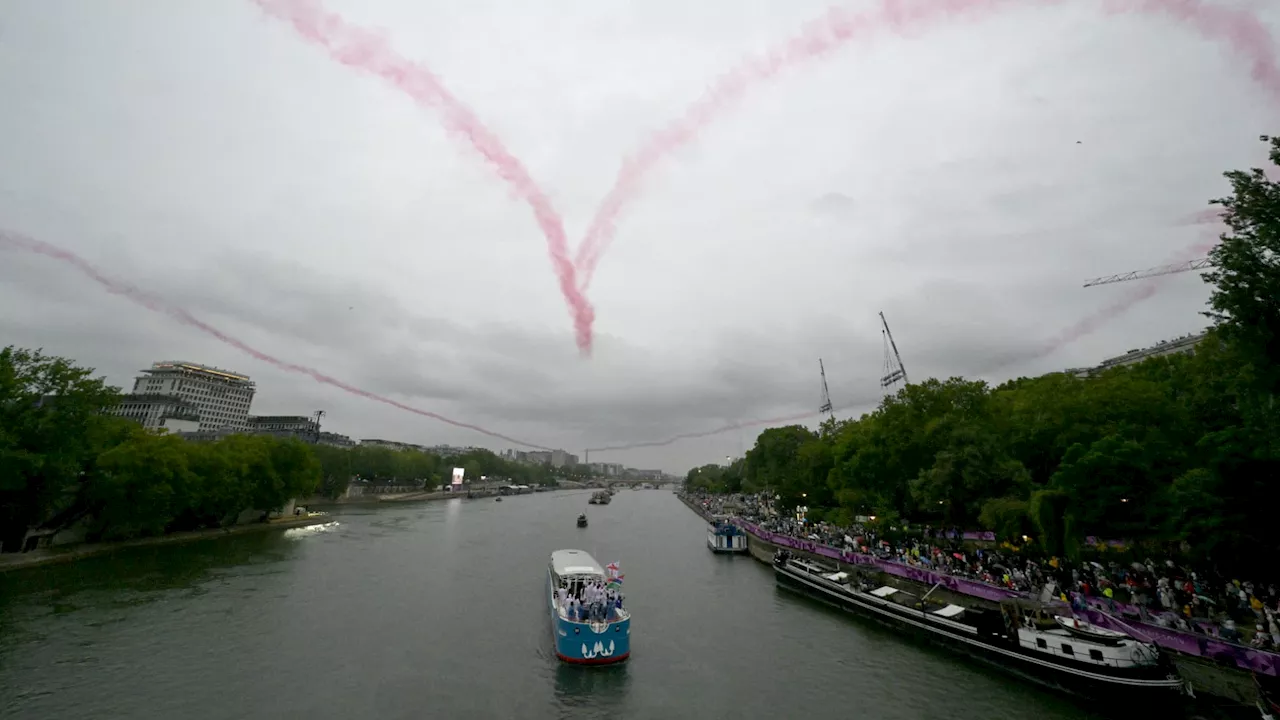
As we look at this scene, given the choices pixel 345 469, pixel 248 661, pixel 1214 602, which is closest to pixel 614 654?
pixel 248 661

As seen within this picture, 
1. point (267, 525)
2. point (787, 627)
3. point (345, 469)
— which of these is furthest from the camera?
point (345, 469)

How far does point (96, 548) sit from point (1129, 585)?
79.5 m

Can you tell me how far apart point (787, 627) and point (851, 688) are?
10.4 m

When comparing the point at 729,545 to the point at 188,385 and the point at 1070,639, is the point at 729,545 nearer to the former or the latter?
the point at 1070,639

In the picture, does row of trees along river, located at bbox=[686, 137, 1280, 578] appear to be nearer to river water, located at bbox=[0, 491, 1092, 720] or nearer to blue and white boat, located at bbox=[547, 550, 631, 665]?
river water, located at bbox=[0, 491, 1092, 720]

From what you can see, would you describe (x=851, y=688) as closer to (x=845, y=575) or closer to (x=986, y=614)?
(x=986, y=614)

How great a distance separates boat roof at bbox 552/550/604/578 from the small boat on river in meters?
18.2

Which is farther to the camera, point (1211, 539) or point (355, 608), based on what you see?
point (355, 608)

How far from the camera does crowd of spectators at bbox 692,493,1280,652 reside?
2261cm

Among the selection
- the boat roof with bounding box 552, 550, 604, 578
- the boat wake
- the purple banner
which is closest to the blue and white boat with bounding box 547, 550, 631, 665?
the boat roof with bounding box 552, 550, 604, 578

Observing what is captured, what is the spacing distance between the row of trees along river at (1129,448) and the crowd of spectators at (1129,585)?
1.48 metres

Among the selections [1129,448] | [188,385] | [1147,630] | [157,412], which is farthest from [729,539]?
[188,385]

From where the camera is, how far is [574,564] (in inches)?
1473

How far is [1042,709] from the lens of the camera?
73.9 feet
